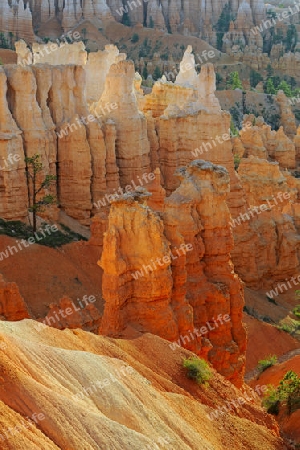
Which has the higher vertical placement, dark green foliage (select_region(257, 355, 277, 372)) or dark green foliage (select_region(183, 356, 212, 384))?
dark green foliage (select_region(183, 356, 212, 384))

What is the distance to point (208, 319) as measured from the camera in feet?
73.3

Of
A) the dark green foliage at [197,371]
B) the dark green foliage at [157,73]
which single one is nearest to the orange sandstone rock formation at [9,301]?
the dark green foliage at [197,371]

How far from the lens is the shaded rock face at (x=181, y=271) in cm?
1948

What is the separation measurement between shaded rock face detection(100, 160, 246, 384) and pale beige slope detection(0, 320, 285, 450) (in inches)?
57.4

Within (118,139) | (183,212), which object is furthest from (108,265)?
(118,139)

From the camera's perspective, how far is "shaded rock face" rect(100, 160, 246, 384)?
63.9 feet

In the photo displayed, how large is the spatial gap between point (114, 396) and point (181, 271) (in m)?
7.24

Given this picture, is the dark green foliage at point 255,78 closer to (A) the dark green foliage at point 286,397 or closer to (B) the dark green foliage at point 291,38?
(B) the dark green foliage at point 291,38

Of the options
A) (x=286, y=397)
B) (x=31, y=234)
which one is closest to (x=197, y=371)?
(x=286, y=397)

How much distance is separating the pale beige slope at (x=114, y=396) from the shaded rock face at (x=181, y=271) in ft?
4.78

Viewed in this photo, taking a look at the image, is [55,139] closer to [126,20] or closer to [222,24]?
[126,20]

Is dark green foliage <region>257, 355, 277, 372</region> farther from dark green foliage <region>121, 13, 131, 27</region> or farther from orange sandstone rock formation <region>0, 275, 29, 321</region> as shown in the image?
dark green foliage <region>121, 13, 131, 27</region>

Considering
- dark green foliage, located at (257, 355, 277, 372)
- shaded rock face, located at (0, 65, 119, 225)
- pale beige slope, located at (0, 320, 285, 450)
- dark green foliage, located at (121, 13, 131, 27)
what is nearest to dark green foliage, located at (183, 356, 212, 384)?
pale beige slope, located at (0, 320, 285, 450)

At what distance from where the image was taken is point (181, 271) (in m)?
20.8
